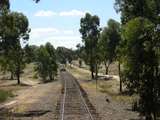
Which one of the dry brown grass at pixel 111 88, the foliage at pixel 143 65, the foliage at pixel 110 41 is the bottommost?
the dry brown grass at pixel 111 88

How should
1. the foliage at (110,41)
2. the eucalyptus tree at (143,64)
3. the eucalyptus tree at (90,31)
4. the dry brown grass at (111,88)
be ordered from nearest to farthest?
1. the eucalyptus tree at (143,64)
2. the dry brown grass at (111,88)
3. the foliage at (110,41)
4. the eucalyptus tree at (90,31)

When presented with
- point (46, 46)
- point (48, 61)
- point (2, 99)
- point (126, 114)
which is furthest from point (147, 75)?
point (46, 46)

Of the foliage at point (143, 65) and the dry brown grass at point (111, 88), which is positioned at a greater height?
the foliage at point (143, 65)

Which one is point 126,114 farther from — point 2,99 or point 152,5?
point 2,99

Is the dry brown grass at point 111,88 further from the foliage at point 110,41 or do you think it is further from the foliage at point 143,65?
the foliage at point 143,65

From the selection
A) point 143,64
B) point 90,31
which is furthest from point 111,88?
point 143,64

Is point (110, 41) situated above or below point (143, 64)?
above

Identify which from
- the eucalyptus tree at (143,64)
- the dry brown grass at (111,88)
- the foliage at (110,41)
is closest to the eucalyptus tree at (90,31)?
the dry brown grass at (111,88)

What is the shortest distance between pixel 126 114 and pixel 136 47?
1151 cm

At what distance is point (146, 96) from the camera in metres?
23.4

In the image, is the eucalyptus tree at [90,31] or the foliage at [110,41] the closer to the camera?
the foliage at [110,41]

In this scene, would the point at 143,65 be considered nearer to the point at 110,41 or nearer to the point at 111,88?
the point at 111,88

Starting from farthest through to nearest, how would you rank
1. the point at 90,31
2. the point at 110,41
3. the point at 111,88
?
the point at 90,31
the point at 110,41
the point at 111,88

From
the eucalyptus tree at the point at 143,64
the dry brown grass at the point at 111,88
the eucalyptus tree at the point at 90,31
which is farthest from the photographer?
the eucalyptus tree at the point at 90,31
